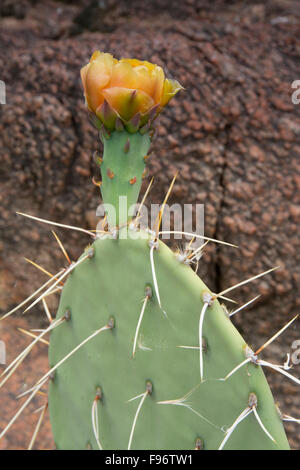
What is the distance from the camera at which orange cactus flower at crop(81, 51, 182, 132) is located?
0.66 meters

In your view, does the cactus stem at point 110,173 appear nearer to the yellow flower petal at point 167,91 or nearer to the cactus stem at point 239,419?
the yellow flower petal at point 167,91

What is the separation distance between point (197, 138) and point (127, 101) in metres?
0.85

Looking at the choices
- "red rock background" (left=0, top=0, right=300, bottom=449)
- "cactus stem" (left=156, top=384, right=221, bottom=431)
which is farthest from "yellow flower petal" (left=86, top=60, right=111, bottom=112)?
"red rock background" (left=0, top=0, right=300, bottom=449)

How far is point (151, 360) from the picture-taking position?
759 mm

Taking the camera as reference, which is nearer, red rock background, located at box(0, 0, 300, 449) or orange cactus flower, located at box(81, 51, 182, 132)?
orange cactus flower, located at box(81, 51, 182, 132)

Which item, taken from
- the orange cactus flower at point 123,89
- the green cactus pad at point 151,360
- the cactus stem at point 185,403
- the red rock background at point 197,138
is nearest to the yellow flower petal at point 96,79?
the orange cactus flower at point 123,89

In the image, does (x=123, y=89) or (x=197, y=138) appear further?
(x=197, y=138)

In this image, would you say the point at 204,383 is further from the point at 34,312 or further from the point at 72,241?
the point at 34,312

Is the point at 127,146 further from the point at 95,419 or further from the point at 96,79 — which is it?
the point at 95,419

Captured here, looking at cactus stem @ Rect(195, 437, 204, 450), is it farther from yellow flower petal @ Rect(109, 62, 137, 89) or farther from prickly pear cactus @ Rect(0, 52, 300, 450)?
yellow flower petal @ Rect(109, 62, 137, 89)

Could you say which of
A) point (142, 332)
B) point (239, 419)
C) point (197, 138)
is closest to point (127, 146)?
point (142, 332)

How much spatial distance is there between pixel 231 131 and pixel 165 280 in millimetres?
864

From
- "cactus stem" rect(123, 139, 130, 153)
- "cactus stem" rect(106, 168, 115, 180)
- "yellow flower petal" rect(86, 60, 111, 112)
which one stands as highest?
"yellow flower petal" rect(86, 60, 111, 112)

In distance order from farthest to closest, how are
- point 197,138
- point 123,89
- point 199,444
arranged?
point 197,138 → point 199,444 → point 123,89
